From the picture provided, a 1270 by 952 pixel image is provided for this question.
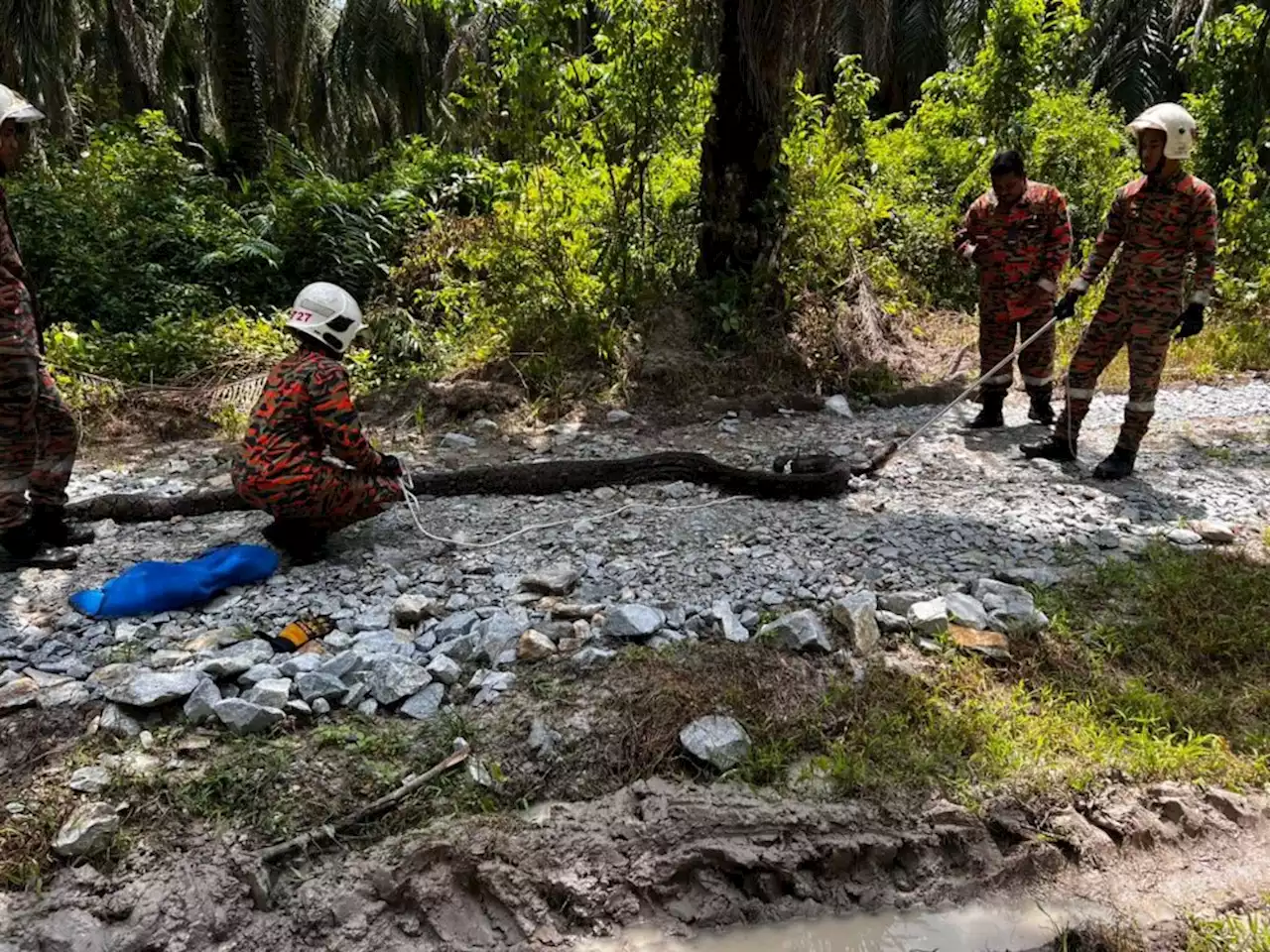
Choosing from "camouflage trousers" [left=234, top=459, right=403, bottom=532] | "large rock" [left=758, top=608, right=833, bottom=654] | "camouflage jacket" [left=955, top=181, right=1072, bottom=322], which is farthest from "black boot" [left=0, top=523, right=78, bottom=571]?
"camouflage jacket" [left=955, top=181, right=1072, bottom=322]

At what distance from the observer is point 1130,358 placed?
4.84m

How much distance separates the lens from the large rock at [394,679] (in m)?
2.93

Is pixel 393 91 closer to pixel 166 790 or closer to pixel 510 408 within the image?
pixel 510 408

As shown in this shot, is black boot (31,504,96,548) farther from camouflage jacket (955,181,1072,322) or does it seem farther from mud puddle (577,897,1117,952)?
camouflage jacket (955,181,1072,322)

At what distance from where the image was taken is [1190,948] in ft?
7.44

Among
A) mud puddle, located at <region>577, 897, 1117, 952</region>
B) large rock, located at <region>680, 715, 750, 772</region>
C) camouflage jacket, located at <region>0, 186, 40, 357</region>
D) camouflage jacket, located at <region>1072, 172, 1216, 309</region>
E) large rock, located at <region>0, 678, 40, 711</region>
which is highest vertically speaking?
camouflage jacket, located at <region>1072, 172, 1216, 309</region>

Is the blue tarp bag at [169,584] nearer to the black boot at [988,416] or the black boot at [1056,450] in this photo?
the black boot at [1056,450]

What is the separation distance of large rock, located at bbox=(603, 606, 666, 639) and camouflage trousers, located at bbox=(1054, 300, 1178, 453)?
3278 millimetres

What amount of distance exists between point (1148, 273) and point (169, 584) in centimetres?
536

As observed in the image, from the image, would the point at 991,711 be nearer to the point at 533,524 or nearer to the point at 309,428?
the point at 533,524

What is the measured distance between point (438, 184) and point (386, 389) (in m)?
3.67

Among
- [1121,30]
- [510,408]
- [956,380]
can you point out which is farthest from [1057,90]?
[1121,30]

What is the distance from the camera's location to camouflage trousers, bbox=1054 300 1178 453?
478 centimetres

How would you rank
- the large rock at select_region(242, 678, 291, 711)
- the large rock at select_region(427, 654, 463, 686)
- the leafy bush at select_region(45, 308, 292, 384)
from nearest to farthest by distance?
1. the large rock at select_region(242, 678, 291, 711)
2. the large rock at select_region(427, 654, 463, 686)
3. the leafy bush at select_region(45, 308, 292, 384)
